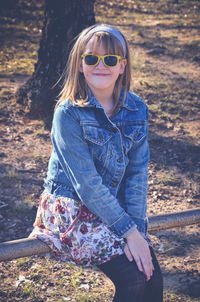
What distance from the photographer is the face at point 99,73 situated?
2568 mm

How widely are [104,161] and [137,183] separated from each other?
280 mm

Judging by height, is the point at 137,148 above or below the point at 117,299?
above

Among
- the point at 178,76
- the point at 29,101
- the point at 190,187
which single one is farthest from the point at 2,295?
the point at 178,76

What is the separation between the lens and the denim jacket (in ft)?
8.06

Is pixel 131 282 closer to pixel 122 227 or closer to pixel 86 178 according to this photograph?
pixel 122 227

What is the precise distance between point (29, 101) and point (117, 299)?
4.00 m

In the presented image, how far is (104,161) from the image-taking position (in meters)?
2.61

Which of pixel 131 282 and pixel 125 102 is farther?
pixel 125 102

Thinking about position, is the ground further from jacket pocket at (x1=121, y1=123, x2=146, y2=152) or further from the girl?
jacket pocket at (x1=121, y1=123, x2=146, y2=152)

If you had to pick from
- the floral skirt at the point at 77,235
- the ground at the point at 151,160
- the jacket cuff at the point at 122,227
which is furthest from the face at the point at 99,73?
the ground at the point at 151,160

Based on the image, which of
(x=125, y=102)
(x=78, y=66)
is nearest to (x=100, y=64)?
(x=78, y=66)

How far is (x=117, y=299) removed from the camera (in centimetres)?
243

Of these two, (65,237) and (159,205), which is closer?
(65,237)

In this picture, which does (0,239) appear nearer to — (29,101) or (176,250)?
(176,250)
